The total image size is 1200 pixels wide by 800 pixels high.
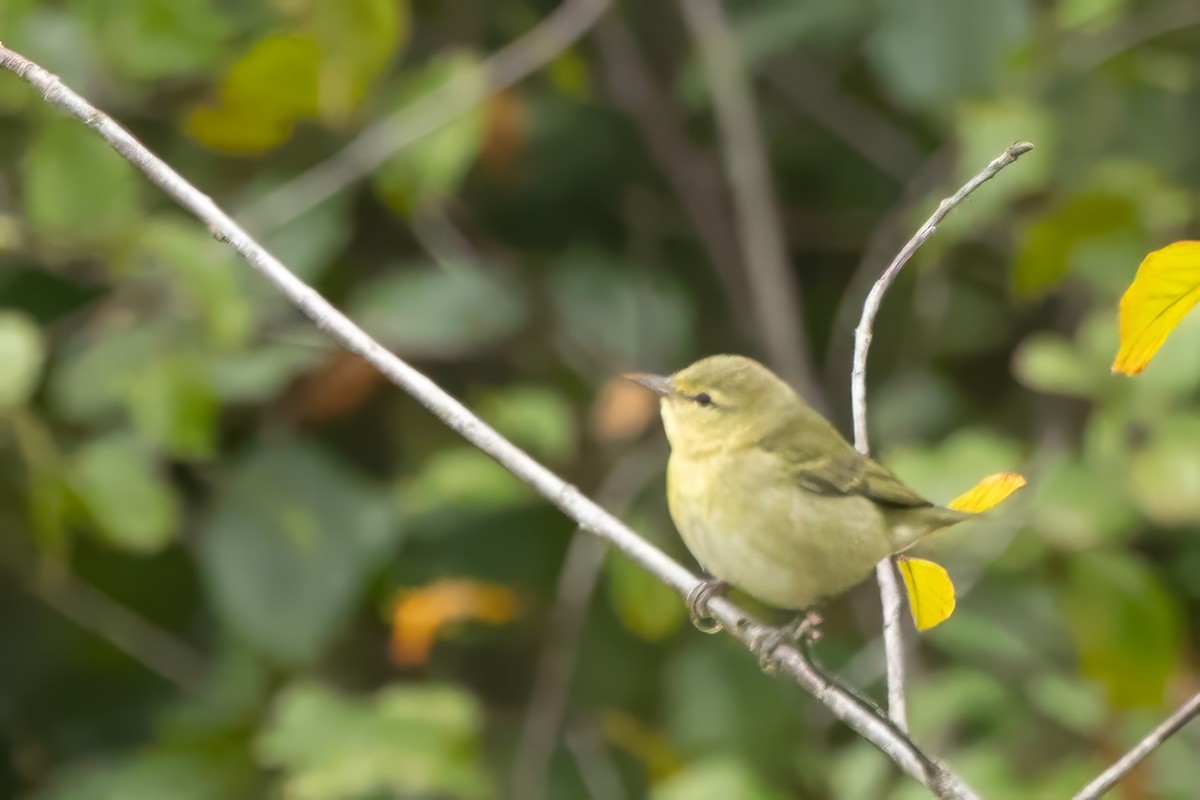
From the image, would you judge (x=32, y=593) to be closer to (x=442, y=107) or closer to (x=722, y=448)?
(x=442, y=107)

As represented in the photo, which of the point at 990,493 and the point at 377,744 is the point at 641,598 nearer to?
the point at 377,744

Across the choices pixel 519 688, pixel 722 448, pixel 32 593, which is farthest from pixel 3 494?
pixel 722 448

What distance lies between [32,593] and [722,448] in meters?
1.83

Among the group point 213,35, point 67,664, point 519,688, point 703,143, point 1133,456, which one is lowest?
point 1133,456

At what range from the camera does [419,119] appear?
2.71 m

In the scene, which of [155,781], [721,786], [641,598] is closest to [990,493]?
[721,786]

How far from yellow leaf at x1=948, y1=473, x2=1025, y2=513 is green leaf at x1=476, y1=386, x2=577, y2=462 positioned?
5.30 ft

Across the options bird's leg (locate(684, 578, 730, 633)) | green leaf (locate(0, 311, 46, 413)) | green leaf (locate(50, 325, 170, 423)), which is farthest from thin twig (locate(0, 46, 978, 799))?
green leaf (locate(50, 325, 170, 423))

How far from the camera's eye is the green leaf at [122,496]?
2.55 metres

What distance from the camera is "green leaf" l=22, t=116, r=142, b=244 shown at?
253 centimetres

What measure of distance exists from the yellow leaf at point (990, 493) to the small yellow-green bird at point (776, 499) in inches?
28.0

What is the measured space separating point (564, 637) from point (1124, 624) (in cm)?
116

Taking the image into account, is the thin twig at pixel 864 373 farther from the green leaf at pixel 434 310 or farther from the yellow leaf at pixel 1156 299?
the green leaf at pixel 434 310

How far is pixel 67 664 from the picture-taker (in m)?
3.21
